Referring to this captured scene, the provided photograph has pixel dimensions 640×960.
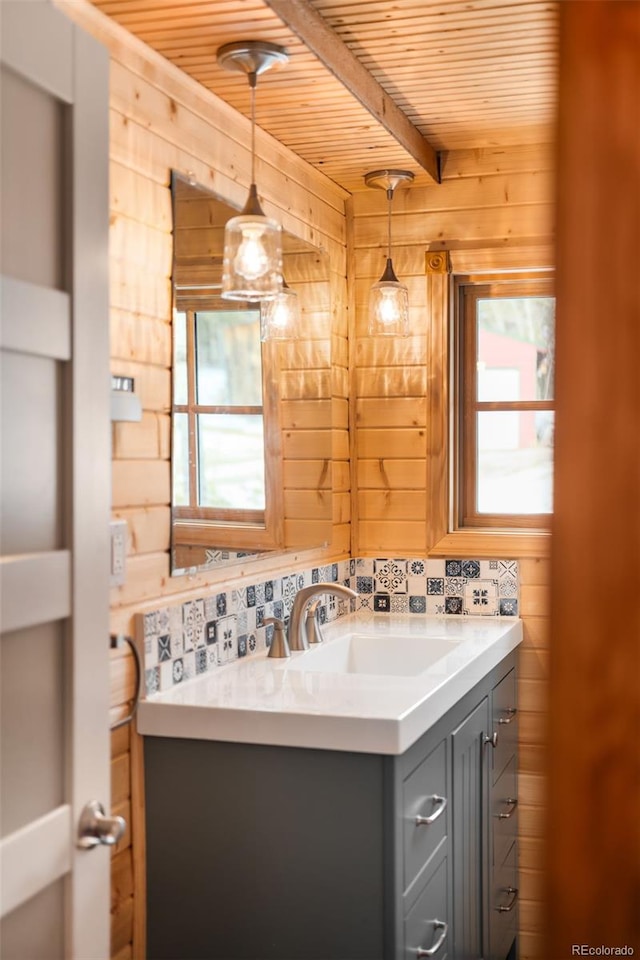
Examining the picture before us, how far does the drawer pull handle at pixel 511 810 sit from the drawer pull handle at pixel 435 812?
0.69 metres

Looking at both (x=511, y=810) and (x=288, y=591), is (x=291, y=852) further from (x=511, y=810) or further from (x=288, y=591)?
(x=511, y=810)

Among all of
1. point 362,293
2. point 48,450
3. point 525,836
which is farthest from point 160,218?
point 525,836

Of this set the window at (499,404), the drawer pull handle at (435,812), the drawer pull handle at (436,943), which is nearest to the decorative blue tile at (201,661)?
the drawer pull handle at (435,812)

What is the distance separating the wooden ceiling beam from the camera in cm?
218

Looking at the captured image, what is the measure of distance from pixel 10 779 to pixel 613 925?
0.96m

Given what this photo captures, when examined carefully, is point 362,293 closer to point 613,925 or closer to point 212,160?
point 212,160

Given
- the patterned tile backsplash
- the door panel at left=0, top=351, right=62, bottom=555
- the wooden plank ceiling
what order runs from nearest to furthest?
the door panel at left=0, top=351, right=62, bottom=555 → the wooden plank ceiling → the patterned tile backsplash

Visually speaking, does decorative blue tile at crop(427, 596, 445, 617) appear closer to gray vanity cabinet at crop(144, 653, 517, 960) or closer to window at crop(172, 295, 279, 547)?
window at crop(172, 295, 279, 547)

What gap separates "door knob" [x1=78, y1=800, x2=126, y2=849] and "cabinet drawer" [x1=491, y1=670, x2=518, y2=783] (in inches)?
65.9

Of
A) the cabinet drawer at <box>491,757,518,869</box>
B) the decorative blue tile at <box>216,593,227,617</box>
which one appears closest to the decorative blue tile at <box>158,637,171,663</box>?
the decorative blue tile at <box>216,593,227,617</box>

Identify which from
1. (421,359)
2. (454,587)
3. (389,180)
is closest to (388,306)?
(421,359)

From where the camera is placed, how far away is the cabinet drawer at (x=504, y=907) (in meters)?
2.89

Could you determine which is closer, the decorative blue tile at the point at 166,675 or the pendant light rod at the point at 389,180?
the decorative blue tile at the point at 166,675

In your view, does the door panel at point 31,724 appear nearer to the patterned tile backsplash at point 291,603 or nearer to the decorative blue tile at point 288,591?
the patterned tile backsplash at point 291,603
